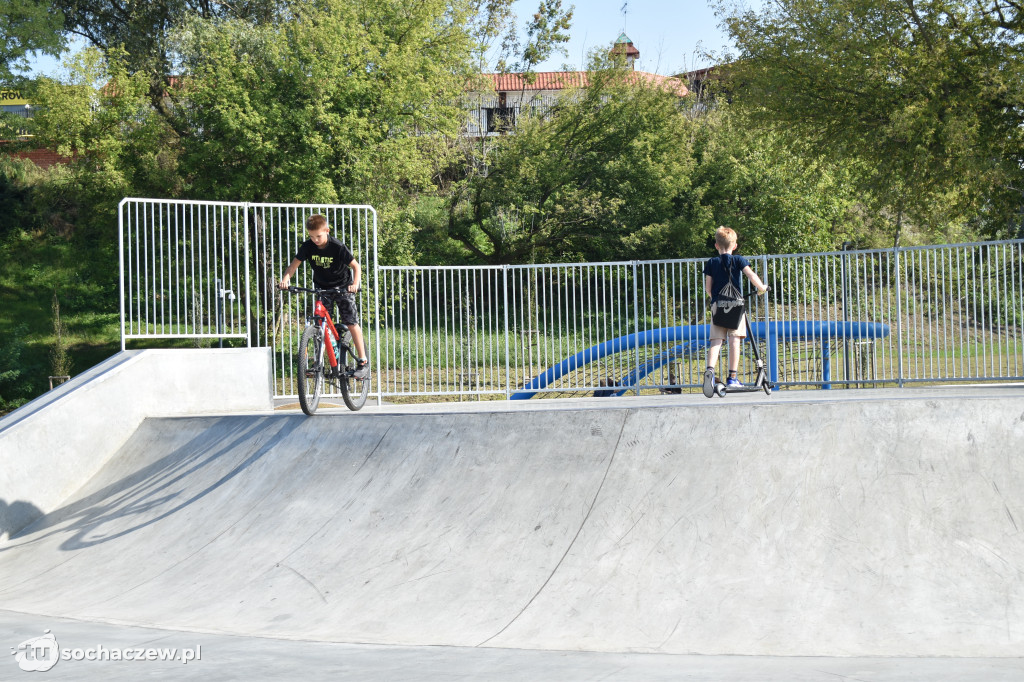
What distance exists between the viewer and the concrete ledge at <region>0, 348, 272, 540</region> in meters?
8.21

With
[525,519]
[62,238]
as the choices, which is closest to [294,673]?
[525,519]

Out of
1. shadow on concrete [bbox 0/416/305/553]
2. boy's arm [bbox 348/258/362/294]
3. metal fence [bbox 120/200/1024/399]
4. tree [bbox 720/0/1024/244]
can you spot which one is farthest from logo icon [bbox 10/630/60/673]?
tree [bbox 720/0/1024/244]

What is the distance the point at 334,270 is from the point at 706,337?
21.0 feet

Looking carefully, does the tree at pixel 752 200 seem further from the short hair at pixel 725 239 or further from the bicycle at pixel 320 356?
the bicycle at pixel 320 356

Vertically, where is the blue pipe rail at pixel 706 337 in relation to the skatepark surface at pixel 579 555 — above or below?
above

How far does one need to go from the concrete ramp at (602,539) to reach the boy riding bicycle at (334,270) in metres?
1.28

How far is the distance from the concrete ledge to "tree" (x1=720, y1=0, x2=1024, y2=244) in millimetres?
14853

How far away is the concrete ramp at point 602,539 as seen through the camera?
4.93 metres

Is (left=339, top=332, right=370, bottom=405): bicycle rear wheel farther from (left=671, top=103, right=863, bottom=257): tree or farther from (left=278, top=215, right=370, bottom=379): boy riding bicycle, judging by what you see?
(left=671, top=103, right=863, bottom=257): tree

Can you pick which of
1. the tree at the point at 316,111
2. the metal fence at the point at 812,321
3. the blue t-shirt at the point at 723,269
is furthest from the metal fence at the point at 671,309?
the tree at the point at 316,111

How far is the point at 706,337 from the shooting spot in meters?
12.8

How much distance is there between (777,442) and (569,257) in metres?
32.5

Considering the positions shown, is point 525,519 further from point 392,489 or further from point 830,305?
point 830,305
